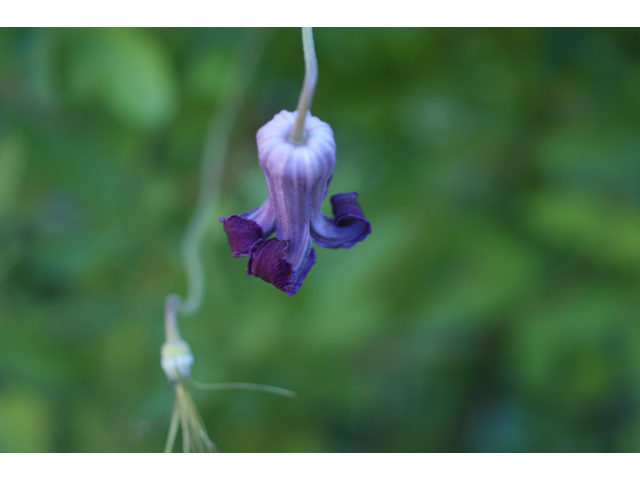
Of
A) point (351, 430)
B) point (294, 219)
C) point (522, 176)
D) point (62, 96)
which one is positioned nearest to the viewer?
point (294, 219)

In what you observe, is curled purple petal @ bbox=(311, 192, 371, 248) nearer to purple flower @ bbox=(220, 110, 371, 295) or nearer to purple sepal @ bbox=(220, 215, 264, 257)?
purple flower @ bbox=(220, 110, 371, 295)

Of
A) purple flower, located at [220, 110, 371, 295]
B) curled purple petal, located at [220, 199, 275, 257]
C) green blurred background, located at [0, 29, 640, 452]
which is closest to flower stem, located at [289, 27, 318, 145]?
purple flower, located at [220, 110, 371, 295]

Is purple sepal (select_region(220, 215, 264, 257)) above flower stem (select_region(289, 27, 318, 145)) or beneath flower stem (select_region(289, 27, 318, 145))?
beneath

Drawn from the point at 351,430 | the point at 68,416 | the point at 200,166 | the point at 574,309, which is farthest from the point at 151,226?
the point at 574,309

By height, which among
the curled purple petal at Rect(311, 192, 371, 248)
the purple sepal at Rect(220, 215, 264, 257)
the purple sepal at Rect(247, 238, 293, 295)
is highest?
the curled purple petal at Rect(311, 192, 371, 248)

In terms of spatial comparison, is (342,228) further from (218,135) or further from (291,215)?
(218,135)

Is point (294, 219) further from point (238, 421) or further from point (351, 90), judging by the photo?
point (238, 421)

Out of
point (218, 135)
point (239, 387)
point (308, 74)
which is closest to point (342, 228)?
point (308, 74)

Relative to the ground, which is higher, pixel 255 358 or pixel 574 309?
pixel 574 309
